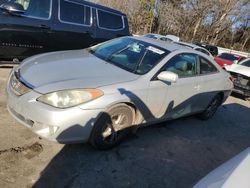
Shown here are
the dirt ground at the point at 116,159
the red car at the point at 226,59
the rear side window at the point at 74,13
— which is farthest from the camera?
the red car at the point at 226,59

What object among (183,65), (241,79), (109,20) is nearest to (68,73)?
(183,65)

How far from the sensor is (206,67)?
18.6 ft

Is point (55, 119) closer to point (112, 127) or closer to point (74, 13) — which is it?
point (112, 127)

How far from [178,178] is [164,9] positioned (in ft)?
89.3

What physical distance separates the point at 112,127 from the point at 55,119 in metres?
0.88

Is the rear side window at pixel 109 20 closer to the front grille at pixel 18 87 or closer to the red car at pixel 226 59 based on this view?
the front grille at pixel 18 87

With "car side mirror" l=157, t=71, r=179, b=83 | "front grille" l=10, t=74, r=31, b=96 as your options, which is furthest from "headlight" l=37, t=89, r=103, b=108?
"car side mirror" l=157, t=71, r=179, b=83

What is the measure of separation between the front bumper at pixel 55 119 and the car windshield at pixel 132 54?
3.73ft

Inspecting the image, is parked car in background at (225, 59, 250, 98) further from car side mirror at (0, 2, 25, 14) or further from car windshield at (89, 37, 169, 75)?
car side mirror at (0, 2, 25, 14)

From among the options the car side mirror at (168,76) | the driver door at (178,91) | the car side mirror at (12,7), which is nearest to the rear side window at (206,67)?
the driver door at (178,91)

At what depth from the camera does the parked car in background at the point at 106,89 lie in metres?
3.47

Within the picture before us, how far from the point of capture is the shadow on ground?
3473 millimetres

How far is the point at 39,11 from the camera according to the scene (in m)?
6.38

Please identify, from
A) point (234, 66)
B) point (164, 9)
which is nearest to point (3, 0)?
point (234, 66)
